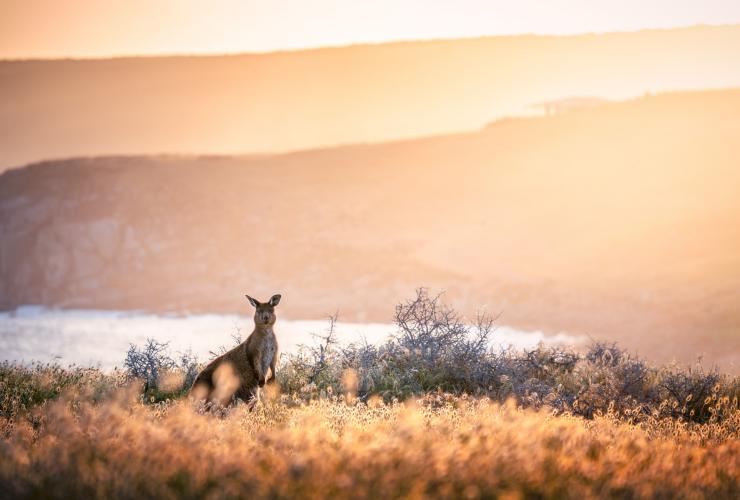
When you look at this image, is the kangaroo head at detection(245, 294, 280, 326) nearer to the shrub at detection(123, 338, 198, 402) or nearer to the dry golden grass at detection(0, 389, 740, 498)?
the shrub at detection(123, 338, 198, 402)

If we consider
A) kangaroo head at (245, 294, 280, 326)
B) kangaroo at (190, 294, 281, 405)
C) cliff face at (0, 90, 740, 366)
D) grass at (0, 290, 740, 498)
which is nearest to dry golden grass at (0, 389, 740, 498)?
grass at (0, 290, 740, 498)

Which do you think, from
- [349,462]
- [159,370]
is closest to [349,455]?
[349,462]

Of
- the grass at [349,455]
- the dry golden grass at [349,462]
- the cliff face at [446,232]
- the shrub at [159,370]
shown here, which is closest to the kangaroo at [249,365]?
the grass at [349,455]

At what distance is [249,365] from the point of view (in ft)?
37.4

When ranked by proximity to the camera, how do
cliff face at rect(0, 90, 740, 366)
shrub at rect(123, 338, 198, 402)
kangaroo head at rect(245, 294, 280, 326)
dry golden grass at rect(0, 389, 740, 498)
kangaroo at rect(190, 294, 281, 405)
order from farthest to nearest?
cliff face at rect(0, 90, 740, 366) < shrub at rect(123, 338, 198, 402) < kangaroo head at rect(245, 294, 280, 326) < kangaroo at rect(190, 294, 281, 405) < dry golden grass at rect(0, 389, 740, 498)

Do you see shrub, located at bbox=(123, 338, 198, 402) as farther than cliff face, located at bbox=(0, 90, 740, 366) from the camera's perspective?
No

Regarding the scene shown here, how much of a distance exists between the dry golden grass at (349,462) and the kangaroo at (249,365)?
9.05 feet

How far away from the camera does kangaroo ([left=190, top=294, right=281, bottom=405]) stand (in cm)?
1102

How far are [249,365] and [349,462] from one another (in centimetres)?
503

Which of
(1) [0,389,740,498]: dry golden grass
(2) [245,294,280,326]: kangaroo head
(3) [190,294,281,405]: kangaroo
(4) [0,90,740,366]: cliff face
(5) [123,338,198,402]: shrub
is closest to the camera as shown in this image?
(1) [0,389,740,498]: dry golden grass

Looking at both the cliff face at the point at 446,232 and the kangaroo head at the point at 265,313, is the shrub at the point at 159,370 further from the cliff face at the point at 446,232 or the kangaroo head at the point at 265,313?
the cliff face at the point at 446,232

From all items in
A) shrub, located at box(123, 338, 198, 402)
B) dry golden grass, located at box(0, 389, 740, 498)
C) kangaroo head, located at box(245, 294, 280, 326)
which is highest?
kangaroo head, located at box(245, 294, 280, 326)

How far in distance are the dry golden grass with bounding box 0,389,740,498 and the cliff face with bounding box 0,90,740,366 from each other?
113 ft

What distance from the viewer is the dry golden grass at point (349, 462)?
6156mm
